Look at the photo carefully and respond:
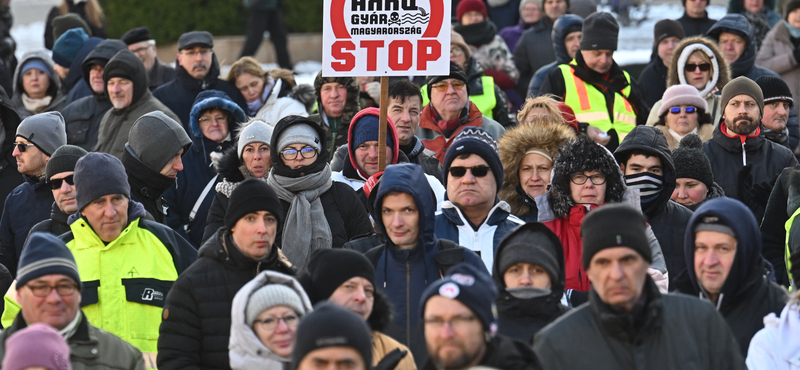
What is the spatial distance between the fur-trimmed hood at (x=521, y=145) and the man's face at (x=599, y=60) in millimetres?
2465

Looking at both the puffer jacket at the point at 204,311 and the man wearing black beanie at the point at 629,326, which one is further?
the puffer jacket at the point at 204,311

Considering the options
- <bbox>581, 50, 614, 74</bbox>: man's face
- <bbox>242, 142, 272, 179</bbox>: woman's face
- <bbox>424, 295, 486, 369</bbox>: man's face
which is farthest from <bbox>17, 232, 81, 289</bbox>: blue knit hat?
<bbox>581, 50, 614, 74</bbox>: man's face

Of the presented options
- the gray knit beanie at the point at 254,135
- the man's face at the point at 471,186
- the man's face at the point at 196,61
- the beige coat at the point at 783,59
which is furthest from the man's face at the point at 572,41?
the man's face at the point at 471,186

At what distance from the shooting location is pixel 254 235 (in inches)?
210

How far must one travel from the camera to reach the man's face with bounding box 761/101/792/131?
902 cm

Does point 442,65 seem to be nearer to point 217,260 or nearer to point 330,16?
point 330,16

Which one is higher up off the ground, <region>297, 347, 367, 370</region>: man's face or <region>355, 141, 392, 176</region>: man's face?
<region>355, 141, 392, 176</region>: man's face

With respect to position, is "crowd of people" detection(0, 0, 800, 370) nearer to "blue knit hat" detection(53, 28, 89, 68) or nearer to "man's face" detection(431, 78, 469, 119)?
"man's face" detection(431, 78, 469, 119)

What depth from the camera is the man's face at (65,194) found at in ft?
21.3

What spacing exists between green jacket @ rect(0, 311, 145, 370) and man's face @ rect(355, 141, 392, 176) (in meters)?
2.77

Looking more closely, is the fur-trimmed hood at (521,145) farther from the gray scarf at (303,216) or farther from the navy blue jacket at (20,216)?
the navy blue jacket at (20,216)

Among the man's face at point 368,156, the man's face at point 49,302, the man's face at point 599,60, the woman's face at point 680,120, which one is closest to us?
the man's face at point 49,302

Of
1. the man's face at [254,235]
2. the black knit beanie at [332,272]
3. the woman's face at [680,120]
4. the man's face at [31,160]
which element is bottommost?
the black knit beanie at [332,272]

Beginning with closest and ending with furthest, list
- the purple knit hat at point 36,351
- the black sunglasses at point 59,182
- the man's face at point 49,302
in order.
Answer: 1. the purple knit hat at point 36,351
2. the man's face at point 49,302
3. the black sunglasses at point 59,182
